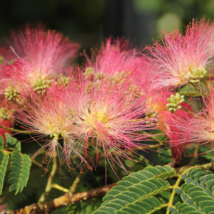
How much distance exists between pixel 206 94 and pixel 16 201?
1113 millimetres

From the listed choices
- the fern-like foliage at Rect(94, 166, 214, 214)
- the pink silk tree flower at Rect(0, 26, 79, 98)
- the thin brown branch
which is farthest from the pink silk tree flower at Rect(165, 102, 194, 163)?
the pink silk tree flower at Rect(0, 26, 79, 98)

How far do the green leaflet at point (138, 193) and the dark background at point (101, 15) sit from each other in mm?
2147

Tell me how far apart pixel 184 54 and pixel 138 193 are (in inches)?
24.1

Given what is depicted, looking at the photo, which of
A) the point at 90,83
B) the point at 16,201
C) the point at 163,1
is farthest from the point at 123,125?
the point at 163,1

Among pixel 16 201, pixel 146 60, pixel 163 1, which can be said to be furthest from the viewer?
pixel 163 1

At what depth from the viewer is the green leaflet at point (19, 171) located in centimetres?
89

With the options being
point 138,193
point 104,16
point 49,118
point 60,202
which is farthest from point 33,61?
point 104,16

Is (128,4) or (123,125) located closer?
(123,125)

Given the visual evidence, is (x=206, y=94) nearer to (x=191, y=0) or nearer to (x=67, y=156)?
(x=67, y=156)

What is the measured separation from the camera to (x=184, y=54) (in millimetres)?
1065

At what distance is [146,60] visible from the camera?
1.22 meters

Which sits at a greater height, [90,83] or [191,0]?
[191,0]

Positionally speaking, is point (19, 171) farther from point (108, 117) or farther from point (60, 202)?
point (108, 117)

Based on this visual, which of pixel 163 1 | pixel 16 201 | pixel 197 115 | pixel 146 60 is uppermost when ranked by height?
pixel 163 1
